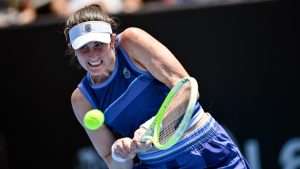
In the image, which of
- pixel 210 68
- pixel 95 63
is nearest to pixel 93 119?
pixel 95 63

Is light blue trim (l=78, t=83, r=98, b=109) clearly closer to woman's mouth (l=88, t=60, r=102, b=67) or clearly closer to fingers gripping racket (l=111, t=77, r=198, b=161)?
woman's mouth (l=88, t=60, r=102, b=67)

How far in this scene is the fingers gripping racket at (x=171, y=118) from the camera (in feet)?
10.8

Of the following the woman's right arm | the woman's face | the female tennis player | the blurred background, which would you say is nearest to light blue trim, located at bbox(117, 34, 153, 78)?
the female tennis player

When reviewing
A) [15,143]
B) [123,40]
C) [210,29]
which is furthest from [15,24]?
[123,40]

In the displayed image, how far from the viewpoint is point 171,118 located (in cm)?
345

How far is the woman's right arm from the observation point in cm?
377

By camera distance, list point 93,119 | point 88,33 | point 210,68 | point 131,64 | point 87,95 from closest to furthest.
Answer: point 93,119, point 88,33, point 131,64, point 87,95, point 210,68

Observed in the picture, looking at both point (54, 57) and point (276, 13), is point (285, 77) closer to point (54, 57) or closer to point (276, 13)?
point (276, 13)

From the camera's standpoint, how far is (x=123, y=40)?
3652 mm

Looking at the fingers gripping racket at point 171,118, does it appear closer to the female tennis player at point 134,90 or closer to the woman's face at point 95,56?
the female tennis player at point 134,90

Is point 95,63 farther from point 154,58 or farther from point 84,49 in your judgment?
point 154,58

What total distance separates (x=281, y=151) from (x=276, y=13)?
1197 mm

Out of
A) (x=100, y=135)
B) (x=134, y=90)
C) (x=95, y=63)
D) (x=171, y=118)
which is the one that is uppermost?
(x=95, y=63)

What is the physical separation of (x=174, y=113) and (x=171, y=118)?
35 mm
